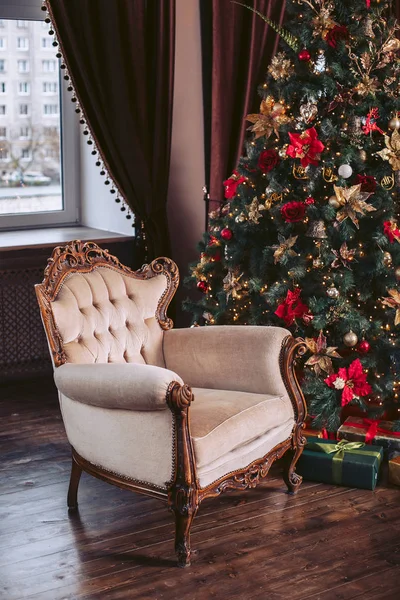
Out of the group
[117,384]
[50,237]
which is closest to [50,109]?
[50,237]

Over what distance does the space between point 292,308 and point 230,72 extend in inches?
71.2

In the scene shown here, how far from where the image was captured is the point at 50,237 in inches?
199

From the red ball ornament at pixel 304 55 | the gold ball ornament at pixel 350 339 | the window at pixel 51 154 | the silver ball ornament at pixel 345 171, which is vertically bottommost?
the gold ball ornament at pixel 350 339

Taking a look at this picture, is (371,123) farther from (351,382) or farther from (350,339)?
(351,382)

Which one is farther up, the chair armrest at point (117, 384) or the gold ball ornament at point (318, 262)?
the gold ball ornament at point (318, 262)

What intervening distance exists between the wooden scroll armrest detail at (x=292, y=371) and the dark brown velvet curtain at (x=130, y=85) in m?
1.85

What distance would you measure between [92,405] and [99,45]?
2.49m

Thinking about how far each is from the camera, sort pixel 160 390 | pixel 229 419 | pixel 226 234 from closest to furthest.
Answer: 1. pixel 160 390
2. pixel 229 419
3. pixel 226 234

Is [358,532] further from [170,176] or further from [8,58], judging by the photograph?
[8,58]

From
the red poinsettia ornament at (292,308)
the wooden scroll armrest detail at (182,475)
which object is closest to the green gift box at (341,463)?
the red poinsettia ornament at (292,308)

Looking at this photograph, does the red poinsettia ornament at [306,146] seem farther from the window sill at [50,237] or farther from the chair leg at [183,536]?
the chair leg at [183,536]

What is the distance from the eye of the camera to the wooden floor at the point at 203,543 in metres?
2.69

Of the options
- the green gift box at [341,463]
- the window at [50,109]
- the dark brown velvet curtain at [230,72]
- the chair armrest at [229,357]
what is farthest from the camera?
the window at [50,109]

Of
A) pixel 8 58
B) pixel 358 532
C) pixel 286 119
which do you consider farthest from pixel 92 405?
pixel 8 58
